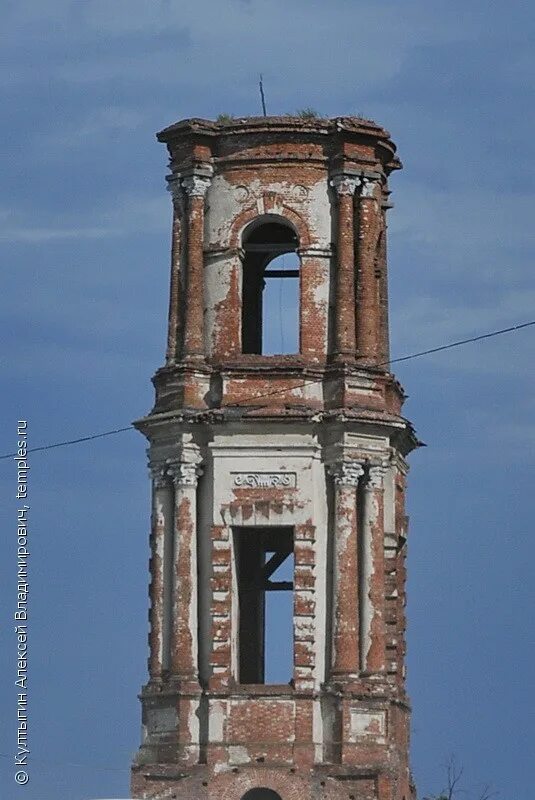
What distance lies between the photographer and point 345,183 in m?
45.6

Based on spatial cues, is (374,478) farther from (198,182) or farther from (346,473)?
(198,182)

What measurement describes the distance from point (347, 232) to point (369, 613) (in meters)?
5.67

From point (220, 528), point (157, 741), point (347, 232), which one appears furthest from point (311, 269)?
point (157, 741)

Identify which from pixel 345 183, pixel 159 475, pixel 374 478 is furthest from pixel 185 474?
pixel 345 183

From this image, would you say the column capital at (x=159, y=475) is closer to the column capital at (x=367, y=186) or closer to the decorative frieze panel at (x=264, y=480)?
the decorative frieze panel at (x=264, y=480)

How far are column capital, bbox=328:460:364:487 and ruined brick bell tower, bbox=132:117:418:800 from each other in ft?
0.11

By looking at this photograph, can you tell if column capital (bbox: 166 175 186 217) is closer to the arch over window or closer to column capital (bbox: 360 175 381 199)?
column capital (bbox: 360 175 381 199)

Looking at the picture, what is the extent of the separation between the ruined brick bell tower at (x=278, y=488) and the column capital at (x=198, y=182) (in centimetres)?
3

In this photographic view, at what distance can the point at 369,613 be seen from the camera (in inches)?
1745

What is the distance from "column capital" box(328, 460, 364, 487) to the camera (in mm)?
44531

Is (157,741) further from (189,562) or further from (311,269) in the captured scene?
(311,269)

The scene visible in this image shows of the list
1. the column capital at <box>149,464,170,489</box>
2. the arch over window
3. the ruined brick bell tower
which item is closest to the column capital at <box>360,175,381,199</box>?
the ruined brick bell tower

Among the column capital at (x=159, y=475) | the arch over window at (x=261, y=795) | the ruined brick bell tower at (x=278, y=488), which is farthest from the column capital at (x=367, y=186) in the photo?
the arch over window at (x=261, y=795)

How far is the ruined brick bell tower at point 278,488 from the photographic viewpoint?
4400cm
